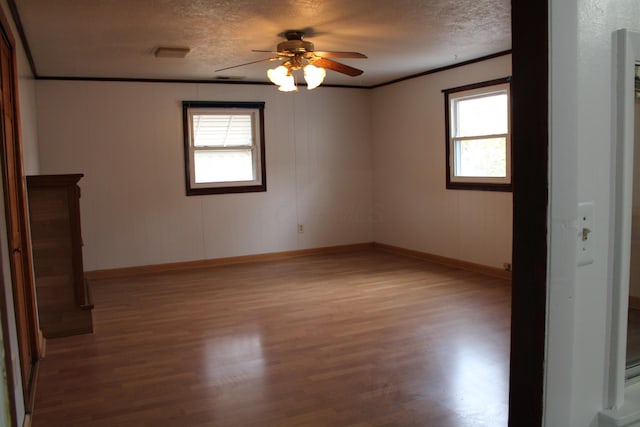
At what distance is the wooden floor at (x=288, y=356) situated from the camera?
2.78 m

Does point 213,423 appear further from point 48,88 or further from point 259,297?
point 48,88

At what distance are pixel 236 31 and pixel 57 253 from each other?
2259 mm

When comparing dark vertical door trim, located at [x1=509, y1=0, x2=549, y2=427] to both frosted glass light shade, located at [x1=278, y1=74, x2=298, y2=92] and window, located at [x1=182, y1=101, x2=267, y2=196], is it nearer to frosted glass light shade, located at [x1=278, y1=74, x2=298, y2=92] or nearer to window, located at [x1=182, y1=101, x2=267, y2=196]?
frosted glass light shade, located at [x1=278, y1=74, x2=298, y2=92]

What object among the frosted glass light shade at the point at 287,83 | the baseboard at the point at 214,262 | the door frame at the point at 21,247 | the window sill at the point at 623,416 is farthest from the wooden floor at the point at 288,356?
the frosted glass light shade at the point at 287,83

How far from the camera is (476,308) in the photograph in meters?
4.67

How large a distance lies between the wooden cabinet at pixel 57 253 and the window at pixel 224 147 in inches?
112

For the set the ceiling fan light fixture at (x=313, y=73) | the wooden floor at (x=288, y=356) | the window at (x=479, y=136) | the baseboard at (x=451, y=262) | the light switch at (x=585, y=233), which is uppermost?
the ceiling fan light fixture at (x=313, y=73)

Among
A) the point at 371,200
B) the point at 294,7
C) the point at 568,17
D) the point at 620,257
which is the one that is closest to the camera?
the point at 568,17

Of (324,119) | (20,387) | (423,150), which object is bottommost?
(20,387)

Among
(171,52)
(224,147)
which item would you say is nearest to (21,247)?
(171,52)

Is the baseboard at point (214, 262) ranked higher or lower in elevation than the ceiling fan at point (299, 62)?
lower

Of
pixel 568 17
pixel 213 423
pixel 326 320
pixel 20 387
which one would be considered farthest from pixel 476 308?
pixel 568 17

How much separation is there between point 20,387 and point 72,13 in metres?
2.59

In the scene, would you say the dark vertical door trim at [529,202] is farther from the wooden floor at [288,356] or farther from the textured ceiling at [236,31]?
the textured ceiling at [236,31]
